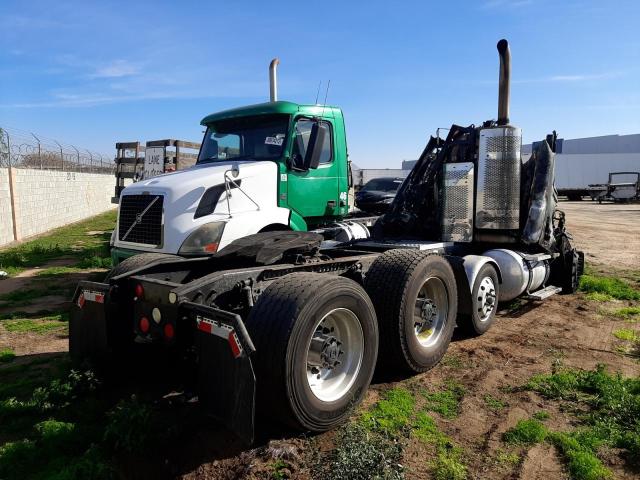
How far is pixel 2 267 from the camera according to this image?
1112 cm

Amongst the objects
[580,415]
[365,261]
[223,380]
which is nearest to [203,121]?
[365,261]

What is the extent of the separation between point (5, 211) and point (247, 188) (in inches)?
463

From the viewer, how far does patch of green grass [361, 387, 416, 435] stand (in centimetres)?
378

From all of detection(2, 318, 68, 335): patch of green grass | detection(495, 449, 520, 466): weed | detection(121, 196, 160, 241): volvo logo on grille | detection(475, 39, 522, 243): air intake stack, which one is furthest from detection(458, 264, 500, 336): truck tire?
detection(2, 318, 68, 335): patch of green grass

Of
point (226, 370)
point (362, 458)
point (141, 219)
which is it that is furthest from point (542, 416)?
point (141, 219)

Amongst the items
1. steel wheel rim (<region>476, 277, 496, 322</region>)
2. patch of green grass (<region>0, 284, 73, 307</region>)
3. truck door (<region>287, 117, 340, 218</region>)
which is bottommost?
patch of green grass (<region>0, 284, 73, 307</region>)

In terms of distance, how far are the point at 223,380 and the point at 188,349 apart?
80cm

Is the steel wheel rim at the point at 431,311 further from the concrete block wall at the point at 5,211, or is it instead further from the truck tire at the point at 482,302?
the concrete block wall at the point at 5,211

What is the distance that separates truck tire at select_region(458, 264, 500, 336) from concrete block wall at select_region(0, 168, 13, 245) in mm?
13787

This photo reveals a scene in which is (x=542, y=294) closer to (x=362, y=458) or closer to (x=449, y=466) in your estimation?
(x=449, y=466)

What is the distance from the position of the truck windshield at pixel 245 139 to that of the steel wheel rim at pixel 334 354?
11.7 feet

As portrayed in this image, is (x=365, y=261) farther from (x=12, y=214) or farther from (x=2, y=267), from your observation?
(x=12, y=214)

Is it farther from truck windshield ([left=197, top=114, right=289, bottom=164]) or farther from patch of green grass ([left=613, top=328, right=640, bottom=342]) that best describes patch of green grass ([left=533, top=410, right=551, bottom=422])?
truck windshield ([left=197, top=114, right=289, bottom=164])

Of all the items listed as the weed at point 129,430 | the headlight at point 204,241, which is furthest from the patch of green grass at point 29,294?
the weed at point 129,430
